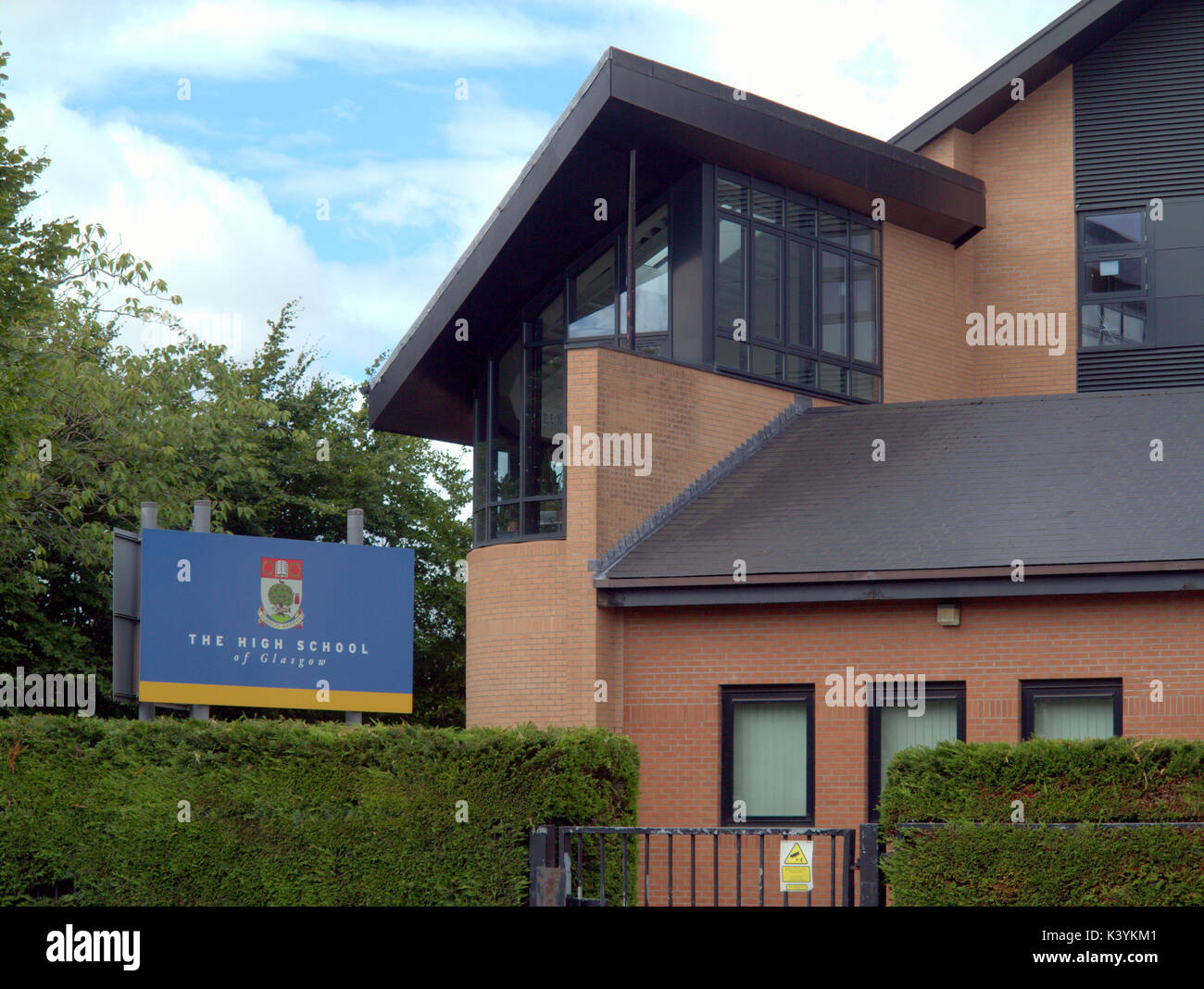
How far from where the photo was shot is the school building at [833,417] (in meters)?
14.6

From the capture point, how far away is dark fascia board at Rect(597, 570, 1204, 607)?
45.2 feet

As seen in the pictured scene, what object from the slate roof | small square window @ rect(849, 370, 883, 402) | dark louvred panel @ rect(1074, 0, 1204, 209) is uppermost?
dark louvred panel @ rect(1074, 0, 1204, 209)

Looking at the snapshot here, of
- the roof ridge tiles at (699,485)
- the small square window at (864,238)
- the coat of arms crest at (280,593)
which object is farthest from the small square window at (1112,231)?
the coat of arms crest at (280,593)

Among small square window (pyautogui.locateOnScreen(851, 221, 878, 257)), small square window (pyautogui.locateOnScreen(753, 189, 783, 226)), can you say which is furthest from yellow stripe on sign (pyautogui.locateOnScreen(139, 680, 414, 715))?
small square window (pyautogui.locateOnScreen(851, 221, 878, 257))

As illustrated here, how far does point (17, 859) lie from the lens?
10992 mm

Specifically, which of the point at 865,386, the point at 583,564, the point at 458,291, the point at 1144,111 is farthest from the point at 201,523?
the point at 1144,111

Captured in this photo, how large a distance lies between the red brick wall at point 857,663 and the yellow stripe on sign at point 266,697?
2510 millimetres

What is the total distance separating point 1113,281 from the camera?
21938 millimetres

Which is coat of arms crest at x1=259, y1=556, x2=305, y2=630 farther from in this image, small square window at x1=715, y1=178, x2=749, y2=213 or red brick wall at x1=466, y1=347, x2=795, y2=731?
small square window at x1=715, y1=178, x2=749, y2=213

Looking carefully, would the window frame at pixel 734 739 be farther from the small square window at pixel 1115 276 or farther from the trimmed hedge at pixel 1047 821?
the small square window at pixel 1115 276

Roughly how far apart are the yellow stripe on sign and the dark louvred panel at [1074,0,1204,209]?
13051 millimetres

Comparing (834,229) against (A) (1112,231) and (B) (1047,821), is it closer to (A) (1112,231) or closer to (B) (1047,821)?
(A) (1112,231)

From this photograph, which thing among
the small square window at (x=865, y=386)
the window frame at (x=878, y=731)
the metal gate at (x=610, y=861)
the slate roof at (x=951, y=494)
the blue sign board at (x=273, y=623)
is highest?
the small square window at (x=865, y=386)
